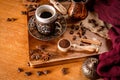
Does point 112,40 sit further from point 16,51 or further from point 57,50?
point 16,51

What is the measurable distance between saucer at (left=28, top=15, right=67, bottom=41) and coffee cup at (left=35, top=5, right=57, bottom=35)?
0.01 m

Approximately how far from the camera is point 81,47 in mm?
900

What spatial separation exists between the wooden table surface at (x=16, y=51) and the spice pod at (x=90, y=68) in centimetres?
3

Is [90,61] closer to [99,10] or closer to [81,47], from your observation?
[81,47]

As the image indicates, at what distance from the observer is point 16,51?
91 centimetres

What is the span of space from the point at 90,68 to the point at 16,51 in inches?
9.7

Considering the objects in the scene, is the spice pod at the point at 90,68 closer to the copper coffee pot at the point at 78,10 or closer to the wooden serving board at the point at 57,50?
the wooden serving board at the point at 57,50

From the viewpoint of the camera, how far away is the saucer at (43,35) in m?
0.92

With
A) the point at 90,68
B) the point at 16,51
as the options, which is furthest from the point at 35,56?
the point at 90,68

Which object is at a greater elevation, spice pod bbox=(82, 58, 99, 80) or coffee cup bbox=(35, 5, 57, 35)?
coffee cup bbox=(35, 5, 57, 35)

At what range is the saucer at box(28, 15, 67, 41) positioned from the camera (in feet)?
3.03

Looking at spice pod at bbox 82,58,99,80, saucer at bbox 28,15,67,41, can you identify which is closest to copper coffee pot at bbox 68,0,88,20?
saucer at bbox 28,15,67,41

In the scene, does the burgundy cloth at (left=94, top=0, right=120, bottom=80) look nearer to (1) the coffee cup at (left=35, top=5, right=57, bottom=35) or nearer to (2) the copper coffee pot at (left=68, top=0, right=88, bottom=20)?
(2) the copper coffee pot at (left=68, top=0, right=88, bottom=20)

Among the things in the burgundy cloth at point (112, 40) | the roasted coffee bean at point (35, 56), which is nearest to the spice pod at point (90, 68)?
the burgundy cloth at point (112, 40)
